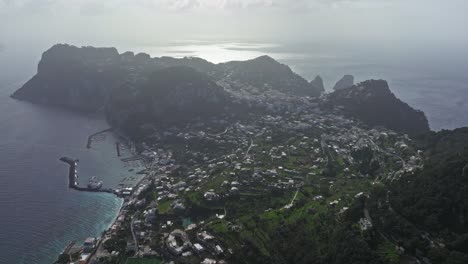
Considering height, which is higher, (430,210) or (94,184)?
(430,210)

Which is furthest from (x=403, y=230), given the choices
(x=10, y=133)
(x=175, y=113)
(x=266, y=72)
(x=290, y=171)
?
(x=266, y=72)

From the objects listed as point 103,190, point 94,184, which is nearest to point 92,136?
point 94,184

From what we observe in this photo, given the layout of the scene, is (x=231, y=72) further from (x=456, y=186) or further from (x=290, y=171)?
(x=456, y=186)

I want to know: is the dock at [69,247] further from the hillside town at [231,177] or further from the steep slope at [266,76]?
the steep slope at [266,76]

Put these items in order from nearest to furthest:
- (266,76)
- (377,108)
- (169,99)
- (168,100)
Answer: (168,100), (169,99), (377,108), (266,76)

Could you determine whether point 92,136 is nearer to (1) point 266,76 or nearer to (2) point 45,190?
(2) point 45,190

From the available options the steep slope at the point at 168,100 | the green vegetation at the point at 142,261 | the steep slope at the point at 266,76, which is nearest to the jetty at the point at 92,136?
the steep slope at the point at 168,100
